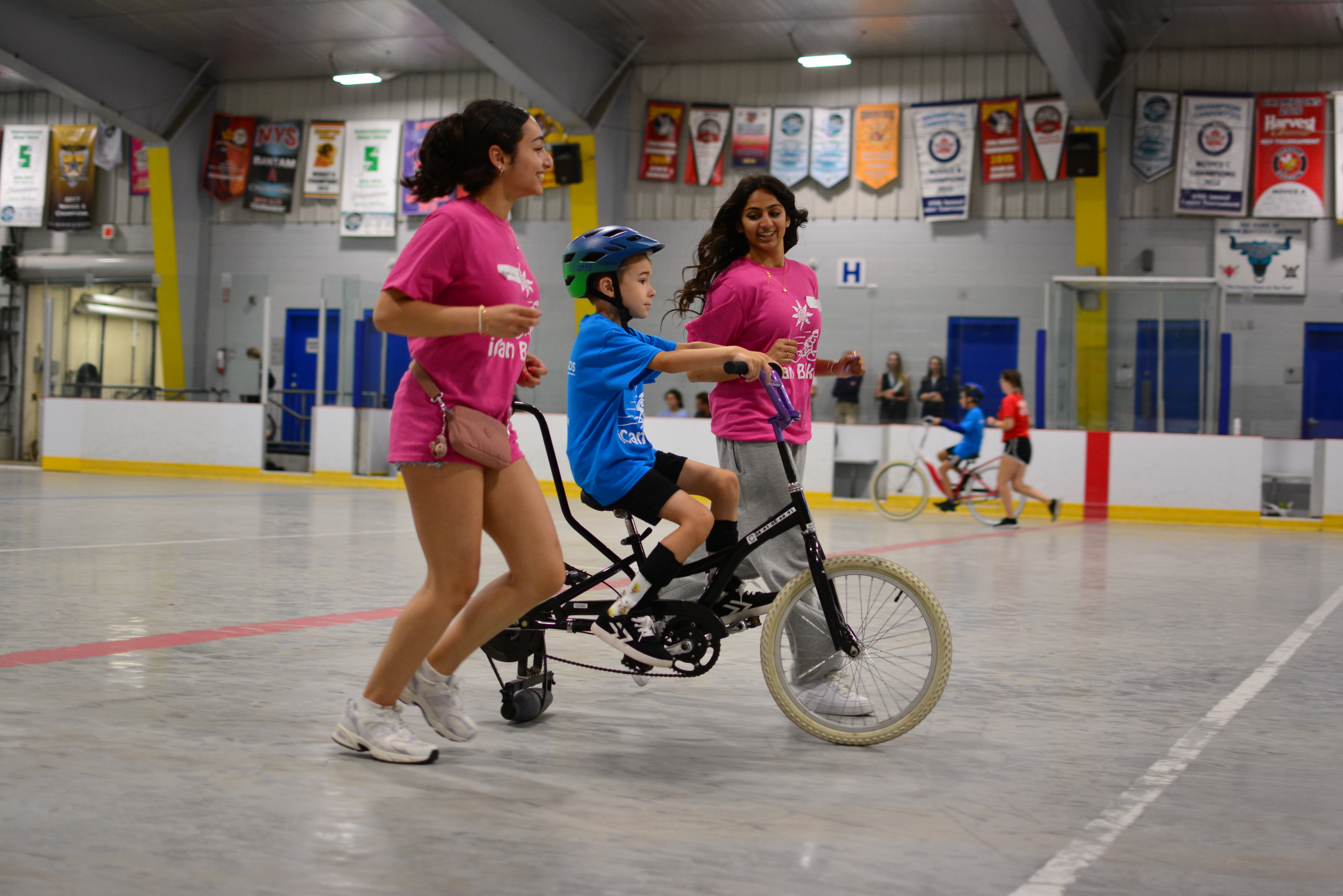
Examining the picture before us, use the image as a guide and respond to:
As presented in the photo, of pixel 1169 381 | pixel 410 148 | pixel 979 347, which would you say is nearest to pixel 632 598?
pixel 979 347

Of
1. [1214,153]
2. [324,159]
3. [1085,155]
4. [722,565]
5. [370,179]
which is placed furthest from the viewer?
[324,159]

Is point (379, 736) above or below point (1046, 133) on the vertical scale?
below

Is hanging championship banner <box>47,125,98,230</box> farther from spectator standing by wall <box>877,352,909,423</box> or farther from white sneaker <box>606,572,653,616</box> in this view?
white sneaker <box>606,572,653,616</box>

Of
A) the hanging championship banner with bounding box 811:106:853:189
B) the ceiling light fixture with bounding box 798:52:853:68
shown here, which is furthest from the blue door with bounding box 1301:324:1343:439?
the ceiling light fixture with bounding box 798:52:853:68

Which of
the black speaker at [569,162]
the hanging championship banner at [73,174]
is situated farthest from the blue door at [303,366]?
the hanging championship banner at [73,174]

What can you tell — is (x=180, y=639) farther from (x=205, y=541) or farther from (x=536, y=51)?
(x=536, y=51)

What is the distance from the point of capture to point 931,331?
15742mm

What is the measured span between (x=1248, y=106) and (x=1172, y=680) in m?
15.7

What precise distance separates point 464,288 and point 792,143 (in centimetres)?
1689

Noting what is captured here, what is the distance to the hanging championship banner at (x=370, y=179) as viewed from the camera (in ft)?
67.6

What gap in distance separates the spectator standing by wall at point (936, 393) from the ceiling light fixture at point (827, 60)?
483 centimetres

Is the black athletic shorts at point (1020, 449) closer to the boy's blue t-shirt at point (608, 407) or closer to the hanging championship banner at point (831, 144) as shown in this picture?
the hanging championship banner at point (831, 144)

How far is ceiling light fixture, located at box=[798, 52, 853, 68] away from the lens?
17031 mm

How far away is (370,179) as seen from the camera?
20.8 metres
